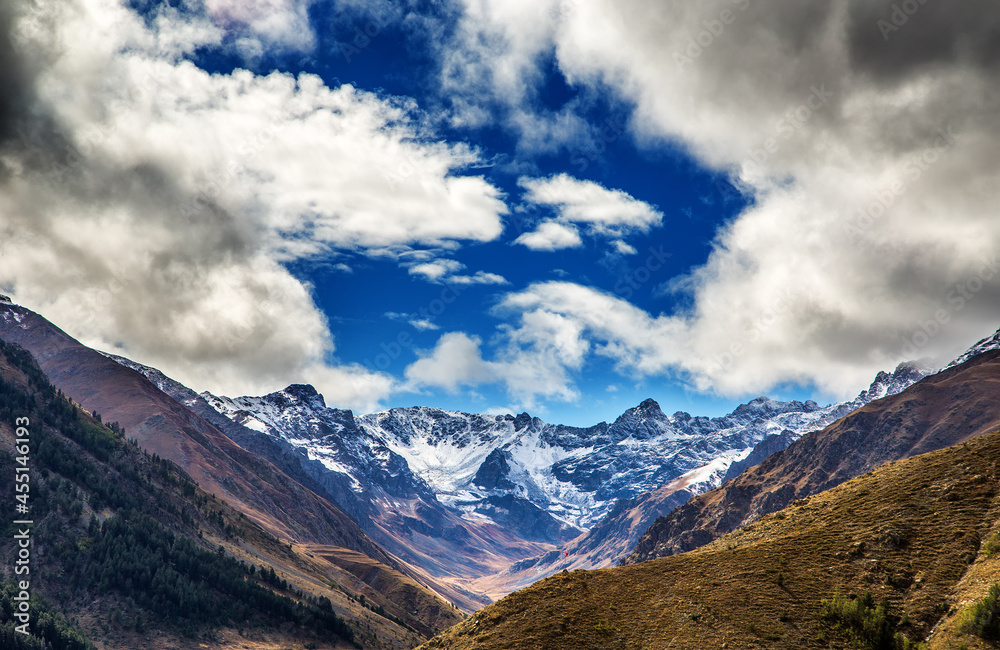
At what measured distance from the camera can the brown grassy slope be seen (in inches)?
2333

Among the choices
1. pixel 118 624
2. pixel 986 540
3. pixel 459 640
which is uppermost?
pixel 986 540

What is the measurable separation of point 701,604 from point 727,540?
22.0m

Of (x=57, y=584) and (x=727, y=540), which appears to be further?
(x=57, y=584)

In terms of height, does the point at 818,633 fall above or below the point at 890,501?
below

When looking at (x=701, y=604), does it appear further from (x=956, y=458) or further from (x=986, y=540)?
(x=956, y=458)

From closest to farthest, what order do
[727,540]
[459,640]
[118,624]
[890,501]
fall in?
[459,640] → [890,501] → [727,540] → [118,624]

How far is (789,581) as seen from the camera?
6456cm

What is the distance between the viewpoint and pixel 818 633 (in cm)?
5747

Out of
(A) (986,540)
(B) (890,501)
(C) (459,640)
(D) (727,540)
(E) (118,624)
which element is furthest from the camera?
(E) (118,624)

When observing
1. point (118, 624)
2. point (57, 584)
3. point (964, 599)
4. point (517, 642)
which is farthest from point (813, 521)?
point (57, 584)

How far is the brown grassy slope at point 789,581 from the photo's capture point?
59.2 meters

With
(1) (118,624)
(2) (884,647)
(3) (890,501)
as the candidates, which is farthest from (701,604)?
(1) (118,624)

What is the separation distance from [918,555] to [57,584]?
230720 millimetres

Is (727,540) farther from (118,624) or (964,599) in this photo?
(118,624)
